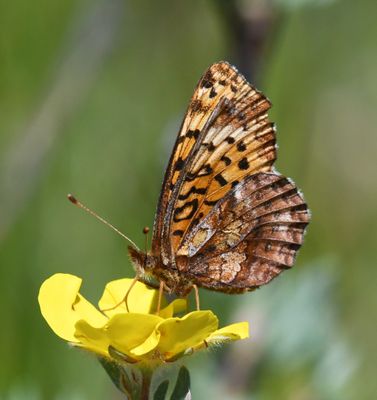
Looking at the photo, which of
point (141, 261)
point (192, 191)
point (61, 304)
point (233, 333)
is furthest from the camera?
point (192, 191)

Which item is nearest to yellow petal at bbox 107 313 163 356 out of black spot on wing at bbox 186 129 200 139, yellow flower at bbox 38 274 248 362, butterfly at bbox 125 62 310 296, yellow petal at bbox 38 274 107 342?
yellow flower at bbox 38 274 248 362

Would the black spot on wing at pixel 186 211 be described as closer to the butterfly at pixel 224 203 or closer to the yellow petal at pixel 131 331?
the butterfly at pixel 224 203

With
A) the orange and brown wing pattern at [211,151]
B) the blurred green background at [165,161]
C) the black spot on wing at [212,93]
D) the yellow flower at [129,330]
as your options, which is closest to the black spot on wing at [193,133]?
the orange and brown wing pattern at [211,151]

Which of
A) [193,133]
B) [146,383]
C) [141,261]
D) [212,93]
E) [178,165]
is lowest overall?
[146,383]

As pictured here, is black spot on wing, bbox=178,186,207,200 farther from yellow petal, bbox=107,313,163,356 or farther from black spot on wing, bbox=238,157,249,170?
yellow petal, bbox=107,313,163,356

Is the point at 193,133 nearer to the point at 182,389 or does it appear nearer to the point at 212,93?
the point at 212,93

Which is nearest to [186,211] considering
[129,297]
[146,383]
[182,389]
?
[129,297]

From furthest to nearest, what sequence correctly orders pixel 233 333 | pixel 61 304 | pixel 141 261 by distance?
pixel 141 261, pixel 61 304, pixel 233 333
